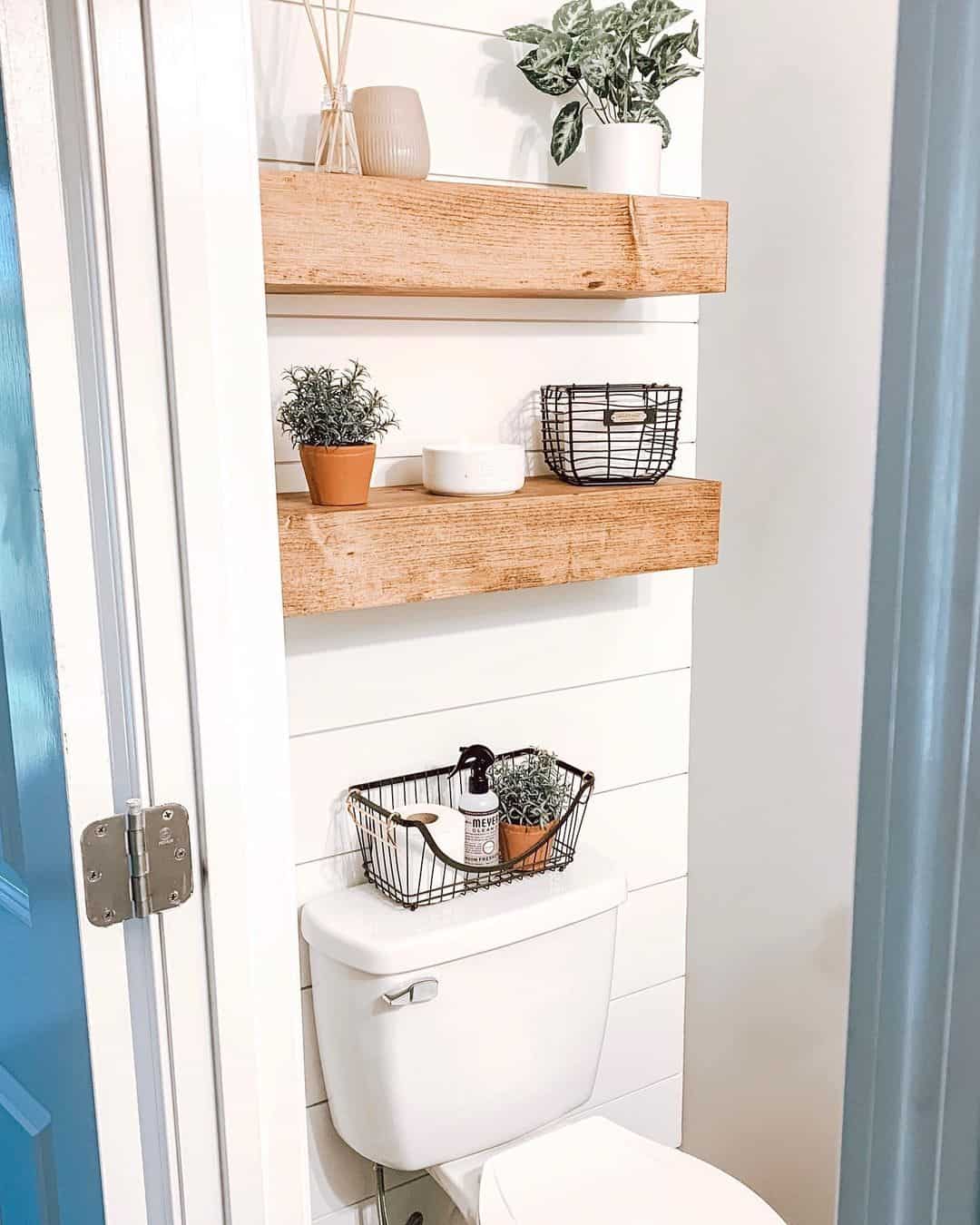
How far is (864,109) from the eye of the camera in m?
1.24

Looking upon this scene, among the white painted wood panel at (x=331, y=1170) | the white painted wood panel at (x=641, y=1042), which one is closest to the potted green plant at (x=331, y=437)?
the white painted wood panel at (x=331, y=1170)

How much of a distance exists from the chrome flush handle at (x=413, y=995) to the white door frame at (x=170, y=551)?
0.90 ft

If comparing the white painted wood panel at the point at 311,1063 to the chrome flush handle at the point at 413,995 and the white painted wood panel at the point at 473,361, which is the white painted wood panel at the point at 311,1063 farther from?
the white painted wood panel at the point at 473,361

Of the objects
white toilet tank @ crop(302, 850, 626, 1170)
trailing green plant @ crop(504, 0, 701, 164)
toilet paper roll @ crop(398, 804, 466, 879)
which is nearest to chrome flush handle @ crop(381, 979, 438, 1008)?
white toilet tank @ crop(302, 850, 626, 1170)

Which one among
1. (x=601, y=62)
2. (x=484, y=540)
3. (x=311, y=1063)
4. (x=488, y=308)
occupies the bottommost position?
(x=311, y=1063)

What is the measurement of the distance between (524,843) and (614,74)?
3.11ft

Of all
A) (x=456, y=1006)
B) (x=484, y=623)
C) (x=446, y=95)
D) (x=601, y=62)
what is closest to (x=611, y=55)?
(x=601, y=62)

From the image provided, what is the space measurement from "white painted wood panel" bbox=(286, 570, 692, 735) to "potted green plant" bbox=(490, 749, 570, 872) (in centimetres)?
12

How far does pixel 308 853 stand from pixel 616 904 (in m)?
0.41

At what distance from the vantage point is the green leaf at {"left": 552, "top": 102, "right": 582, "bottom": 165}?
132 cm

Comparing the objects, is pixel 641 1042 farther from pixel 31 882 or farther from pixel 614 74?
pixel 614 74

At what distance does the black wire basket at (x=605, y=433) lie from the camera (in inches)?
53.7

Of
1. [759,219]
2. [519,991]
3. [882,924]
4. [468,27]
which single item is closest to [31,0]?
[468,27]

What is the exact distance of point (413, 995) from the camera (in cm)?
128
